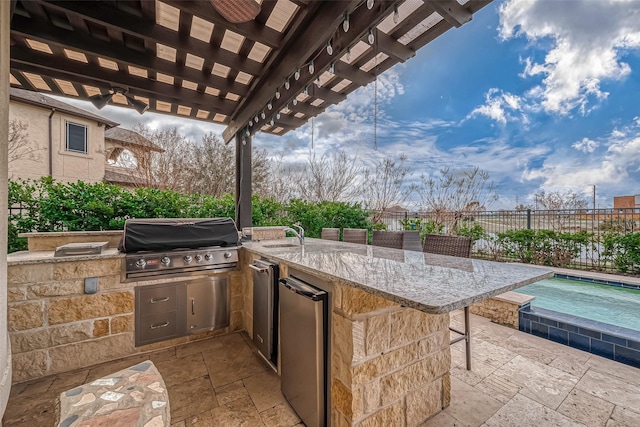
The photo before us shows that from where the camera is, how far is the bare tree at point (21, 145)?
262 inches

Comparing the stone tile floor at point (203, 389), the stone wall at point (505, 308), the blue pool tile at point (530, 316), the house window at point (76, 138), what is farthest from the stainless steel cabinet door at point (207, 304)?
the house window at point (76, 138)

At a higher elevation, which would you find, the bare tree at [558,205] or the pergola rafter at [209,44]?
the pergola rafter at [209,44]

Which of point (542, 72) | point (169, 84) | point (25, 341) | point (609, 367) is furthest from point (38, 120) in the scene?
point (542, 72)

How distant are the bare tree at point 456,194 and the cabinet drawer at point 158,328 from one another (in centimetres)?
635

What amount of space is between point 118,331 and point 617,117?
36.3 feet

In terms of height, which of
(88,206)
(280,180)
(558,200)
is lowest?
(88,206)

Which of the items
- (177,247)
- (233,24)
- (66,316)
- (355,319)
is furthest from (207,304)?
(233,24)

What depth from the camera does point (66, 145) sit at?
822cm

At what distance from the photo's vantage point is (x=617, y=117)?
257 inches

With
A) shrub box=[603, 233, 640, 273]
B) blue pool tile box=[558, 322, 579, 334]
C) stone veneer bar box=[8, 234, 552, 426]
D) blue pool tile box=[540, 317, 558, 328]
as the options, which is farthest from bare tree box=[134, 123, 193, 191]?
shrub box=[603, 233, 640, 273]

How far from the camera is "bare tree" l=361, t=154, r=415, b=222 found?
25.4ft

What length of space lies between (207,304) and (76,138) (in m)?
9.67

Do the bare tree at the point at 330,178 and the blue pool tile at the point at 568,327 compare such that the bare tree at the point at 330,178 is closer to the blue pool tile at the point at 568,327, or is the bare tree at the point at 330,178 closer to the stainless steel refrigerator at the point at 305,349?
the blue pool tile at the point at 568,327

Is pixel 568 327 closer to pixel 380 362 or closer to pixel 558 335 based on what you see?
pixel 558 335
